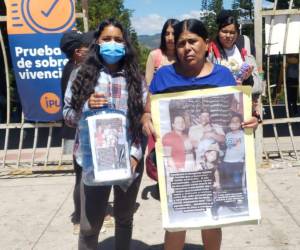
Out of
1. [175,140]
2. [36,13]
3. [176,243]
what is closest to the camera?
[175,140]

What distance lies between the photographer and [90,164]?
2.65 meters

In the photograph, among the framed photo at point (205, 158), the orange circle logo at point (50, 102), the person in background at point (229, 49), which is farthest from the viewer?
the orange circle logo at point (50, 102)

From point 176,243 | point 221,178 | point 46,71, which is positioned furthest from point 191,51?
point 46,71

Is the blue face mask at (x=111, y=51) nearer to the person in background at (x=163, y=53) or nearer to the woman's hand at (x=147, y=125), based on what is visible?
the woman's hand at (x=147, y=125)

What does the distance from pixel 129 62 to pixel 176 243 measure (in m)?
1.17

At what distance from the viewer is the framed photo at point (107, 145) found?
260 cm

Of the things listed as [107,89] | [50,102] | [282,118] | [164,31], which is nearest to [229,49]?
[164,31]

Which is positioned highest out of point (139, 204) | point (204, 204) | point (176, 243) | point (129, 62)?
point (129, 62)

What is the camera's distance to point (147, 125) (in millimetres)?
2641

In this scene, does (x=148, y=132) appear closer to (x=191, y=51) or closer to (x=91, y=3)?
(x=191, y=51)

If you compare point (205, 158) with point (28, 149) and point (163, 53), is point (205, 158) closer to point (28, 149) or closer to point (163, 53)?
point (163, 53)

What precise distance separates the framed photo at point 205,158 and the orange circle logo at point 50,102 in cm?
355

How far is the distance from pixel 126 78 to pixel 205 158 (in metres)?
0.72

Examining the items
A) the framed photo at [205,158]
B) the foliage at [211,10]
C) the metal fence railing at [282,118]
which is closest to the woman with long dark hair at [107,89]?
the framed photo at [205,158]
